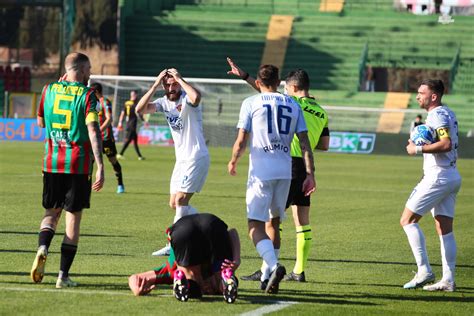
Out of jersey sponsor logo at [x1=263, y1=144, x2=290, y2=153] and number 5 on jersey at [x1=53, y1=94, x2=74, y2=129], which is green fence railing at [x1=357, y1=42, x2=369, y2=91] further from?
number 5 on jersey at [x1=53, y1=94, x2=74, y2=129]

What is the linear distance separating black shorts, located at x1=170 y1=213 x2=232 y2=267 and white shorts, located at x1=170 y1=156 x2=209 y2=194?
10.7 feet

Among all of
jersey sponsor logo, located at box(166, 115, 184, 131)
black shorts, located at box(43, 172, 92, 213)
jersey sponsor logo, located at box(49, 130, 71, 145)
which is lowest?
black shorts, located at box(43, 172, 92, 213)

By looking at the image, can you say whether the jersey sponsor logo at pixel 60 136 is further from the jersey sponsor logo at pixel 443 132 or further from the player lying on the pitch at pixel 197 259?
the jersey sponsor logo at pixel 443 132

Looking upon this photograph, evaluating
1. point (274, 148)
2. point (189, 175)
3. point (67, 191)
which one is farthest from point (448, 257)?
point (67, 191)

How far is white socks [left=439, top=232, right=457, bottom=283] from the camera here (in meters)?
11.5

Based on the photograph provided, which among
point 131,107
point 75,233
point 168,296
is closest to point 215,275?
point 168,296

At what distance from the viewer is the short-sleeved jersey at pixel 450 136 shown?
Result: 37.1ft

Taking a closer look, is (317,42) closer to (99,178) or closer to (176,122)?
(176,122)

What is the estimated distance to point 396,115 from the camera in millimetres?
50656

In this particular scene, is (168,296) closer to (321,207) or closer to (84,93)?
(84,93)

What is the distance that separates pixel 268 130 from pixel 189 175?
3080 millimetres

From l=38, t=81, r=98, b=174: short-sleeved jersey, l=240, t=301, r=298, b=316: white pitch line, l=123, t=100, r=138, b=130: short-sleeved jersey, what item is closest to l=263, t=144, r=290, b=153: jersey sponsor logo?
l=240, t=301, r=298, b=316: white pitch line

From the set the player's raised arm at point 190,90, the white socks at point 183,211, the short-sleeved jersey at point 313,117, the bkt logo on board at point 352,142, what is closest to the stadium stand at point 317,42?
the bkt logo on board at point 352,142

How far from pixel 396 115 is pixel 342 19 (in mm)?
Result: 11209
